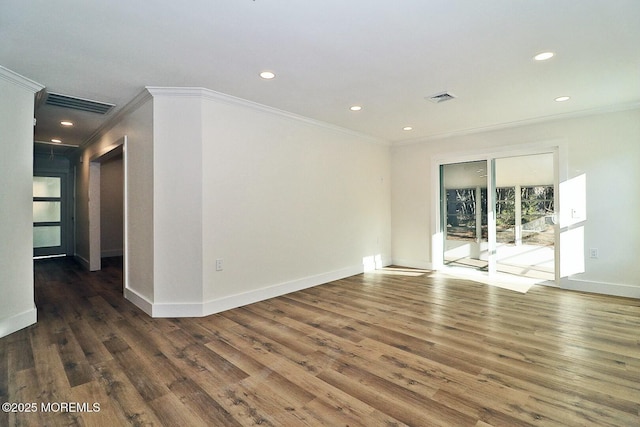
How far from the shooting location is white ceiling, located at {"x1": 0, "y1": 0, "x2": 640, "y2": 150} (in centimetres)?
202

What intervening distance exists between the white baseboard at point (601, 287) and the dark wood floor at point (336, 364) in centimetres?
19

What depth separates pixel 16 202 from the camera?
3084 millimetres

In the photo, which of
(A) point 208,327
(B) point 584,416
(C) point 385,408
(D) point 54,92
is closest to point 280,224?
(A) point 208,327

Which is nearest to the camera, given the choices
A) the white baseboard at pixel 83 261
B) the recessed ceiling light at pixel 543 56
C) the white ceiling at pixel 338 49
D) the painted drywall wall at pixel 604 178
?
the white ceiling at pixel 338 49

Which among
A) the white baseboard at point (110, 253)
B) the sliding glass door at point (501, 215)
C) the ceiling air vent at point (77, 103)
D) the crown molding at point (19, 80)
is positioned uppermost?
the ceiling air vent at point (77, 103)

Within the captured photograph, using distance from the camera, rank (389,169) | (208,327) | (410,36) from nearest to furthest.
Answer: (410,36), (208,327), (389,169)

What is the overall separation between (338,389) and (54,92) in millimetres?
4385

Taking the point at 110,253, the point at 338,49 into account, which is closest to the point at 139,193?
the point at 338,49

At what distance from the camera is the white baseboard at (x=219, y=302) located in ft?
11.1

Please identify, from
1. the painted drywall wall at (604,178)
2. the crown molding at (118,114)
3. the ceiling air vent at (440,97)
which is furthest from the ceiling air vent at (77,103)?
the painted drywall wall at (604,178)

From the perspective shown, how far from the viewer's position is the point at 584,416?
175 centimetres

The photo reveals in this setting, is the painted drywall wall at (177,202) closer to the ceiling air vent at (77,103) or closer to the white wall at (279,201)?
the white wall at (279,201)

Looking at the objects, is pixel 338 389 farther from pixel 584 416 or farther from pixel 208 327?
pixel 208 327

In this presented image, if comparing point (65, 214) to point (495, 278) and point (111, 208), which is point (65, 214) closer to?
point (111, 208)
